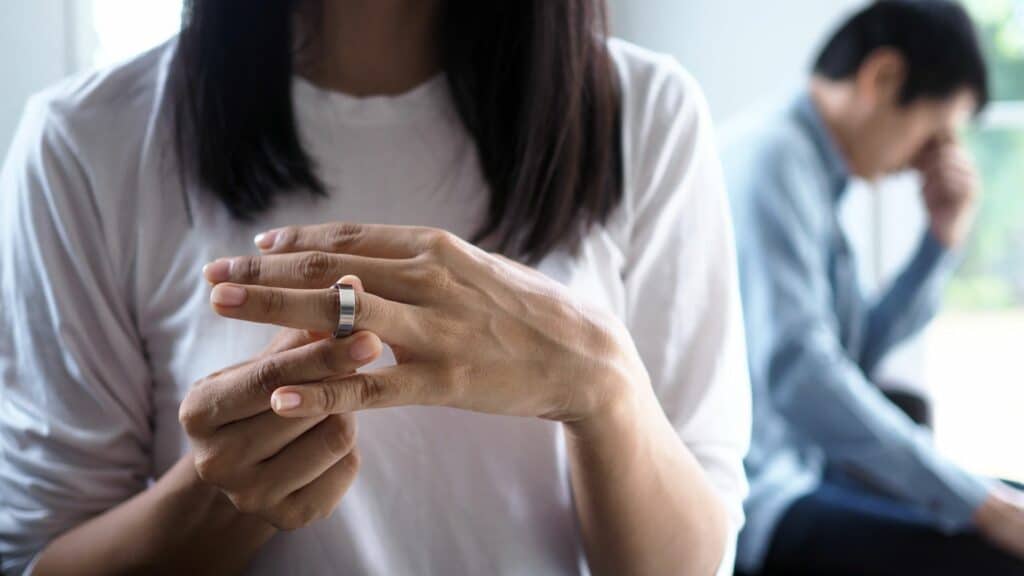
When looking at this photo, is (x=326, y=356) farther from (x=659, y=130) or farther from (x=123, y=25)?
(x=123, y=25)

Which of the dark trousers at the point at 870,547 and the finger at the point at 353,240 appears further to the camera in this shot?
the dark trousers at the point at 870,547

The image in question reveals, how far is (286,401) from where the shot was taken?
0.54 metres

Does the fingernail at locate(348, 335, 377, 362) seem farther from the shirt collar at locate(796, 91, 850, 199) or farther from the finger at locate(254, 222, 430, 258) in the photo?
the shirt collar at locate(796, 91, 850, 199)

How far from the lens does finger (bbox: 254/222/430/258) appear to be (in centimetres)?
60

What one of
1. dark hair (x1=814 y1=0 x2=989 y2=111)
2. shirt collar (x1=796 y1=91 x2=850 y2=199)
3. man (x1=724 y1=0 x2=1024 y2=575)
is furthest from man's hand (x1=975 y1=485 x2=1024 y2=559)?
dark hair (x1=814 y1=0 x2=989 y2=111)

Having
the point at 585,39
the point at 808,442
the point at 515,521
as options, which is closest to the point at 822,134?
the point at 808,442

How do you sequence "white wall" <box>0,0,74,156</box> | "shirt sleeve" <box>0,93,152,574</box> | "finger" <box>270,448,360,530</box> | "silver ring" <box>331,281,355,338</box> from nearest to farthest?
"silver ring" <box>331,281,355,338</box>, "finger" <box>270,448,360,530</box>, "shirt sleeve" <box>0,93,152,574</box>, "white wall" <box>0,0,74,156</box>

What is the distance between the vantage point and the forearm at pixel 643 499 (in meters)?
0.68

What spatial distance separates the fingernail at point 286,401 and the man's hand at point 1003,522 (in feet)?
4.77

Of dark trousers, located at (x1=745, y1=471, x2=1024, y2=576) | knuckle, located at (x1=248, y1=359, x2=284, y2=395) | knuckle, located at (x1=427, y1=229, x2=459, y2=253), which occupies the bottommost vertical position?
dark trousers, located at (x1=745, y1=471, x2=1024, y2=576)

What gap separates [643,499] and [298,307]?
0.95 ft

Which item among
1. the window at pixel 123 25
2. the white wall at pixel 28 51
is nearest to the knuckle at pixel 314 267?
the white wall at pixel 28 51

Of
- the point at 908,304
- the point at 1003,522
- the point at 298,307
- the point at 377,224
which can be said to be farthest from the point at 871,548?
the point at 298,307

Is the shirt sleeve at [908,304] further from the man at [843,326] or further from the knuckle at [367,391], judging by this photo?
the knuckle at [367,391]
